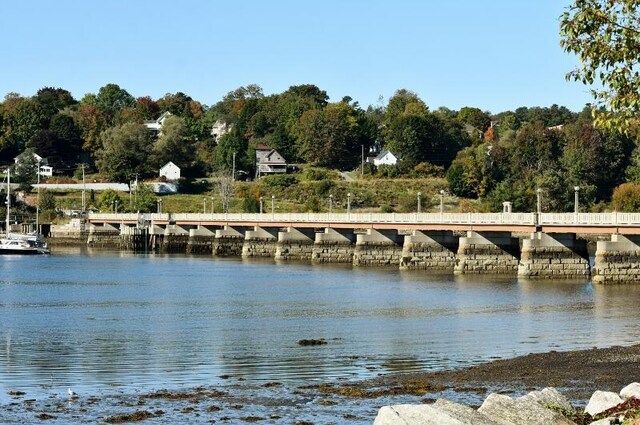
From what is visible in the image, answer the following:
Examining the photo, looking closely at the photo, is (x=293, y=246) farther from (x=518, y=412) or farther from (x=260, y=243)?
(x=518, y=412)

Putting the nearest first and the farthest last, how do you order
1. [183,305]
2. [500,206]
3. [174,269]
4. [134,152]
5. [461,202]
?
[183,305] → [174,269] → [500,206] → [461,202] → [134,152]

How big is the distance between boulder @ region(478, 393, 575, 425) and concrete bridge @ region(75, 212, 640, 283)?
53.0 m

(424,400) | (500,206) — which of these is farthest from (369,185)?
(424,400)

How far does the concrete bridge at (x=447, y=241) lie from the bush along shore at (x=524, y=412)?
51.9 metres

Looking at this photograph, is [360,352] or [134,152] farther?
[134,152]

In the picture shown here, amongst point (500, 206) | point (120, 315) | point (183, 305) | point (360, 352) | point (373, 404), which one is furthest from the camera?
point (500, 206)

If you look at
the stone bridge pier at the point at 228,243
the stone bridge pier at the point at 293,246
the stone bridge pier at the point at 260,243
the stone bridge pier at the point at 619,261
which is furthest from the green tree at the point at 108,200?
the stone bridge pier at the point at 619,261

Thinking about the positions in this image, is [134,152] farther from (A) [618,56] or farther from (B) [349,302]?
(A) [618,56]

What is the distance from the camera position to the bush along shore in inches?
819

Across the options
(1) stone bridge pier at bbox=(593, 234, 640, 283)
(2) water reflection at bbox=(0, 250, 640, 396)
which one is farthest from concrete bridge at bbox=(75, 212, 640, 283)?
(2) water reflection at bbox=(0, 250, 640, 396)

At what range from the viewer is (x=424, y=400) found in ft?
104

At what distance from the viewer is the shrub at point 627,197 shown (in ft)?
510

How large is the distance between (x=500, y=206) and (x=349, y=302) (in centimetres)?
9209

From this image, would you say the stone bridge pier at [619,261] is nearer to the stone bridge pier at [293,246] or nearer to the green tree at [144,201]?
the stone bridge pier at [293,246]
